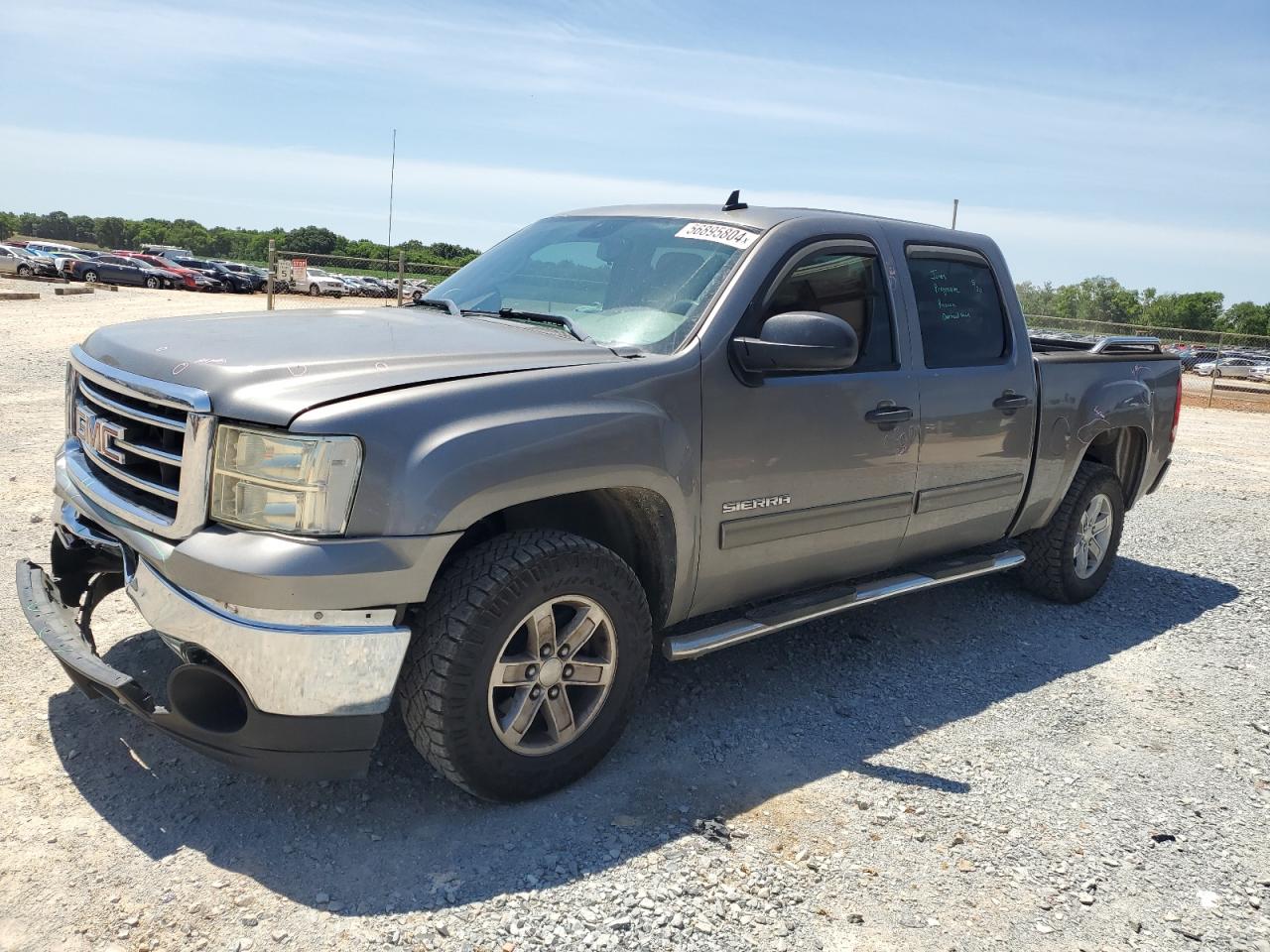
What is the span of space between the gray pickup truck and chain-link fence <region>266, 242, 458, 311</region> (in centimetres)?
128

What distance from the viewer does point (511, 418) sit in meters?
2.92

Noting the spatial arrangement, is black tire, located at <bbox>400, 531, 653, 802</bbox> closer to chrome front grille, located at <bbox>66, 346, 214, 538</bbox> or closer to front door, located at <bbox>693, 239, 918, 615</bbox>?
front door, located at <bbox>693, 239, 918, 615</bbox>

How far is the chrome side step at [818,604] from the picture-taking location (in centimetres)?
352

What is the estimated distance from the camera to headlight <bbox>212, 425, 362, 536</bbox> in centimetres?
263

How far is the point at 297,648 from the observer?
263 centimetres

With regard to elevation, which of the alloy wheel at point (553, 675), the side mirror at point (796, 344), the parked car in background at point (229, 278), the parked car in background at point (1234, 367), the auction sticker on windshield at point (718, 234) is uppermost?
the parked car in background at point (229, 278)

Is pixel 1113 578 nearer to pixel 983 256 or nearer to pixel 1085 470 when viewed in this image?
pixel 1085 470

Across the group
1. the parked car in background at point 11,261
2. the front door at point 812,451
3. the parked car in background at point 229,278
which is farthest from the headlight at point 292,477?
the parked car in background at point 229,278

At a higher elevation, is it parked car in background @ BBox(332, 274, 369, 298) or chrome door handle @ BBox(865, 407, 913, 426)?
parked car in background @ BBox(332, 274, 369, 298)

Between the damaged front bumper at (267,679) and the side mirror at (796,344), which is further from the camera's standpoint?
the side mirror at (796,344)

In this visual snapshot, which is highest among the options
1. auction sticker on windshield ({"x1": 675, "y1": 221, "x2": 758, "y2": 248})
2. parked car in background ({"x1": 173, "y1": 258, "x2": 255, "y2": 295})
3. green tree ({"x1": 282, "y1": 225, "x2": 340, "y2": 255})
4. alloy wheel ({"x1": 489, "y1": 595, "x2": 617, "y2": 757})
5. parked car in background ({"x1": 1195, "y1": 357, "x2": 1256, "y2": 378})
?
green tree ({"x1": 282, "y1": 225, "x2": 340, "y2": 255})

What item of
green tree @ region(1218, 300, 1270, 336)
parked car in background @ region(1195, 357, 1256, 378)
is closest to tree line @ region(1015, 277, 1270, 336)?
green tree @ region(1218, 300, 1270, 336)

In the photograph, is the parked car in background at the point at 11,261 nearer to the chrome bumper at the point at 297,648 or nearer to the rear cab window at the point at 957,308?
the rear cab window at the point at 957,308

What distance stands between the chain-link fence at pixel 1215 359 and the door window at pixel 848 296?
15558 mm
